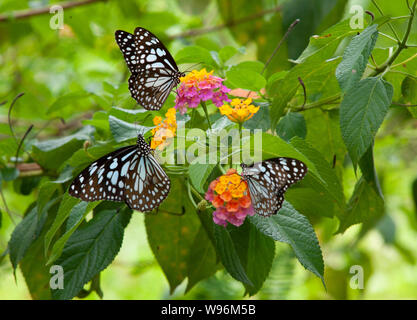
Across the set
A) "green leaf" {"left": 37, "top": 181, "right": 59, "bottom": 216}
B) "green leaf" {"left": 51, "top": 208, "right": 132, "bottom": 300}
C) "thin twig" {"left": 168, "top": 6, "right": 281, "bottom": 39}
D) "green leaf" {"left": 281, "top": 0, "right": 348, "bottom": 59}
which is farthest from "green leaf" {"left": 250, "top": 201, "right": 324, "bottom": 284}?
"thin twig" {"left": 168, "top": 6, "right": 281, "bottom": 39}

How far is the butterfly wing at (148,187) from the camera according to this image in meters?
0.60

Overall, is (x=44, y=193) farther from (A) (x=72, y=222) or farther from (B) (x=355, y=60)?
(B) (x=355, y=60)

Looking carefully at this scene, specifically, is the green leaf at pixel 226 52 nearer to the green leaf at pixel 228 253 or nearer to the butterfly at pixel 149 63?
the butterfly at pixel 149 63

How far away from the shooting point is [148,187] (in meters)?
A: 0.61

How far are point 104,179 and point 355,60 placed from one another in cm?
34

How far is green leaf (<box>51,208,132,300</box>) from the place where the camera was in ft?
2.07

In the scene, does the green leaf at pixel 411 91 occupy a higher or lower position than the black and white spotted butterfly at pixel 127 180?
higher

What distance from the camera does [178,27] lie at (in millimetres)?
1881

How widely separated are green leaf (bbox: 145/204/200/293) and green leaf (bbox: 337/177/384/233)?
0.85 ft

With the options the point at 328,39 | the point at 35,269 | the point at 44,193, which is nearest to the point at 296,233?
the point at 328,39

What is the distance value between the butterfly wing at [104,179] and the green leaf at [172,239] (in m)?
0.19

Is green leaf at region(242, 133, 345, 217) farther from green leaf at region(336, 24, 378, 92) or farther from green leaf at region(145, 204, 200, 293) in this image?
green leaf at region(145, 204, 200, 293)

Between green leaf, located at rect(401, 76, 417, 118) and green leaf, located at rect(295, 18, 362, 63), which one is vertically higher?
green leaf, located at rect(295, 18, 362, 63)

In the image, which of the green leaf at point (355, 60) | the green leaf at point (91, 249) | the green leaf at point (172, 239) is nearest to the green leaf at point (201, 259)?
the green leaf at point (172, 239)
